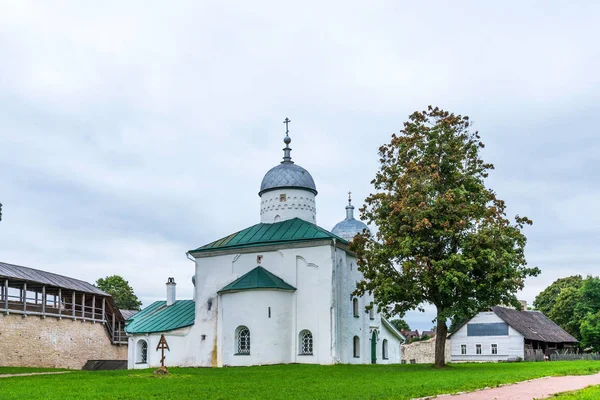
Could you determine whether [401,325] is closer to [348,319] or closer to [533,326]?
[533,326]

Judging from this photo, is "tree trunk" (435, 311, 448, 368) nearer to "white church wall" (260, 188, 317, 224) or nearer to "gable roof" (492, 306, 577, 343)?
"white church wall" (260, 188, 317, 224)

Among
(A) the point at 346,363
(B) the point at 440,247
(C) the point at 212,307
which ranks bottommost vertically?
(A) the point at 346,363

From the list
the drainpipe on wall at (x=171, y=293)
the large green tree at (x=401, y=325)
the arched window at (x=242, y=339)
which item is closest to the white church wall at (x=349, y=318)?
the arched window at (x=242, y=339)

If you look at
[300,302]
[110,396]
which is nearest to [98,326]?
[300,302]

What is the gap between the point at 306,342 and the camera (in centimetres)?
2878

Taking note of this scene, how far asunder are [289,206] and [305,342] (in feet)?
24.4

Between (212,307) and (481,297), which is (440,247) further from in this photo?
(212,307)

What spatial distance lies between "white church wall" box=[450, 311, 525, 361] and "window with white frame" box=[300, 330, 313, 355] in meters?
20.7

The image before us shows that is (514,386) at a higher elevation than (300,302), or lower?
lower

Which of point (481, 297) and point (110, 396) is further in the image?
point (481, 297)

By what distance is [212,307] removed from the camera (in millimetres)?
30969

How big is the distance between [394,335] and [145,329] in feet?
45.5

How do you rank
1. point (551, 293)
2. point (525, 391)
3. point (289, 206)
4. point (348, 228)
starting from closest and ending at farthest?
point (525, 391) → point (289, 206) → point (348, 228) → point (551, 293)

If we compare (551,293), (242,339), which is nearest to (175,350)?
(242,339)
